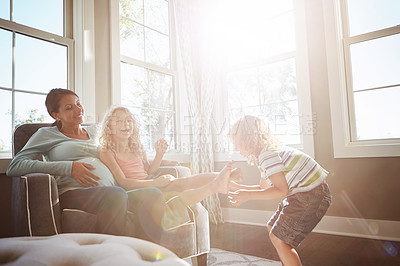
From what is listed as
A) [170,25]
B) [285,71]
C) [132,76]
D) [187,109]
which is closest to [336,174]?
[285,71]

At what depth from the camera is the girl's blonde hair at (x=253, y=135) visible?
165cm

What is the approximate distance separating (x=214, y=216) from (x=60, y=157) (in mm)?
1969

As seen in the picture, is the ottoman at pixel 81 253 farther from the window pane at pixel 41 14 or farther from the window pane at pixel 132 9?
the window pane at pixel 132 9

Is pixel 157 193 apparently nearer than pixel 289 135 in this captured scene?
Yes

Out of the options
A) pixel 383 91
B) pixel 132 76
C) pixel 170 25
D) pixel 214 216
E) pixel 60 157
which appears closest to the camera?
pixel 60 157

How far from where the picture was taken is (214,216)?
3.22 metres

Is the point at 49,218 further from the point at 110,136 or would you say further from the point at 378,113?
the point at 378,113

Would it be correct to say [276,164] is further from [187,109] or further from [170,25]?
[170,25]

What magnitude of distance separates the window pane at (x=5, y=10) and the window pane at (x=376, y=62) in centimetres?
294

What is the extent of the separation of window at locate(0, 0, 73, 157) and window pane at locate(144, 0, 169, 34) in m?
1.00

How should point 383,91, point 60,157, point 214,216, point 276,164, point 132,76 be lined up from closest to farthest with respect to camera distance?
point 276,164
point 60,157
point 383,91
point 132,76
point 214,216

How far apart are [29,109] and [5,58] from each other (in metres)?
0.40

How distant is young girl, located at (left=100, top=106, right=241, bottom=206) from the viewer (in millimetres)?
1670

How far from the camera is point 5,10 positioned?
2143 millimetres
